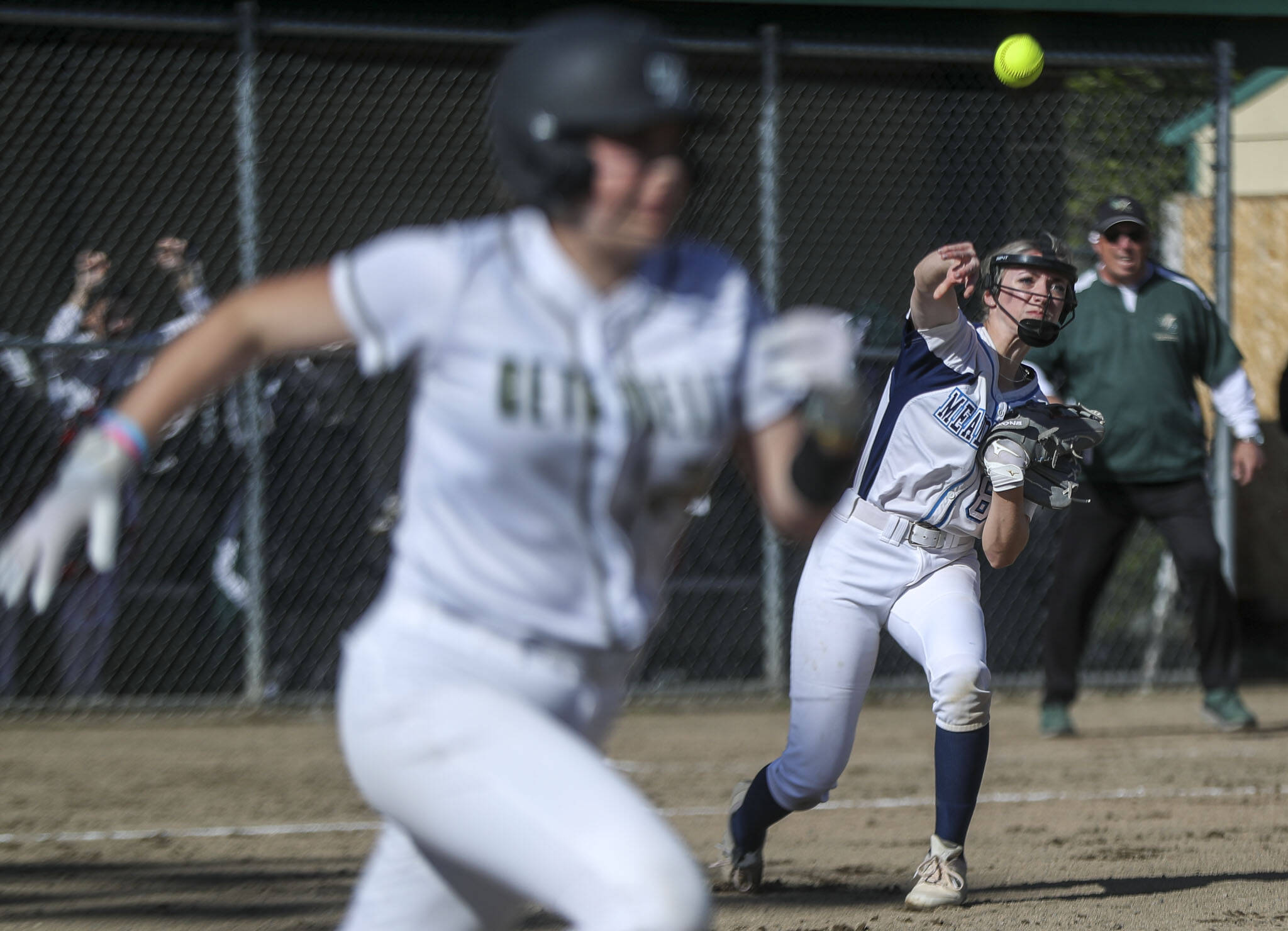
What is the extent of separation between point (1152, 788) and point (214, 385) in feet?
17.0

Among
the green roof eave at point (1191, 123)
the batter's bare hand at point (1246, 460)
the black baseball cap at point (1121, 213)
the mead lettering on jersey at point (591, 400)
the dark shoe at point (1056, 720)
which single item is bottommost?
the dark shoe at point (1056, 720)

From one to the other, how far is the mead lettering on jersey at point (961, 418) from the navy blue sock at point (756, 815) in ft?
3.52

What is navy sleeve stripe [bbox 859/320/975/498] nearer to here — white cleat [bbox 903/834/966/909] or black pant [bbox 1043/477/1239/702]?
white cleat [bbox 903/834/966/909]

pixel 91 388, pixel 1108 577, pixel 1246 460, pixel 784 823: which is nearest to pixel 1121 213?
pixel 1246 460

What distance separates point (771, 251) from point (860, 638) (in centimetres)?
450

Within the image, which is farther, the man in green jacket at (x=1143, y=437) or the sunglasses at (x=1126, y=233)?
the man in green jacket at (x=1143, y=437)

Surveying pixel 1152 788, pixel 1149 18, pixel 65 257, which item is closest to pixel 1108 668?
pixel 1152 788

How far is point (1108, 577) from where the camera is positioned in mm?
7770

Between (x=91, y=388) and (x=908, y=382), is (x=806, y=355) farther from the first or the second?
(x=91, y=388)

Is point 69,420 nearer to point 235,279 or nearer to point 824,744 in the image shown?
point 235,279

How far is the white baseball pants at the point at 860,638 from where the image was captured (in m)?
4.38

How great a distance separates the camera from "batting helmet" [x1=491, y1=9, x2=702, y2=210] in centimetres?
226

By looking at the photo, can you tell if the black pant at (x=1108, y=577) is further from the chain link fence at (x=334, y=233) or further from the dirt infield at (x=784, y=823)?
the chain link fence at (x=334, y=233)

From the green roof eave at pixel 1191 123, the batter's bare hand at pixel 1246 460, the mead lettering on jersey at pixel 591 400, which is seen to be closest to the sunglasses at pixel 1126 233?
the batter's bare hand at pixel 1246 460
